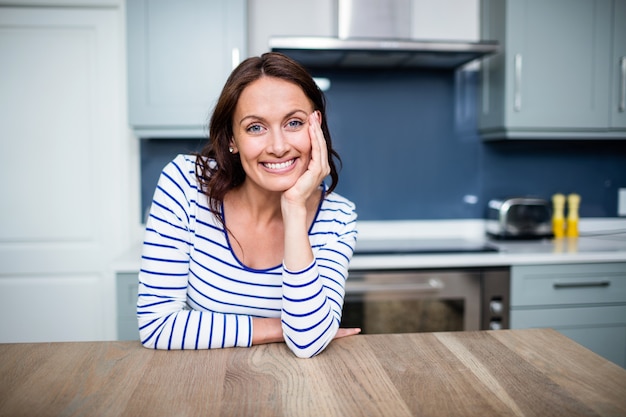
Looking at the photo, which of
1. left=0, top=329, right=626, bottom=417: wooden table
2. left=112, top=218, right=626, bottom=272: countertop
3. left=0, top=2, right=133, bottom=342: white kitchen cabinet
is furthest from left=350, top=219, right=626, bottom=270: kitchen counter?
left=0, top=2, right=133, bottom=342: white kitchen cabinet

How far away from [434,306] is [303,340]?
4.53 ft

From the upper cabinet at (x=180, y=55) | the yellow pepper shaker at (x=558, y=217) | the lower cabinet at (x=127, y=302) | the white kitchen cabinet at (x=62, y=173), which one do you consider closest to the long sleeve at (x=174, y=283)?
the lower cabinet at (x=127, y=302)

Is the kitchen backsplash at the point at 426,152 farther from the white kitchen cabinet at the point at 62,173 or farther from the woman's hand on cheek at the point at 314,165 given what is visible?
the woman's hand on cheek at the point at 314,165

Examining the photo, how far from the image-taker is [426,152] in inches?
115

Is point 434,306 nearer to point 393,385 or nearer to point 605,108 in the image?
point 605,108

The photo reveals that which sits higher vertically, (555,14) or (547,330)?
(555,14)

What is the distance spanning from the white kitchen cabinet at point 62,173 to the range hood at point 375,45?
1021mm

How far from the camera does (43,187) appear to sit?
2762mm

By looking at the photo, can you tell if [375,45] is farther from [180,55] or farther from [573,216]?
[573,216]

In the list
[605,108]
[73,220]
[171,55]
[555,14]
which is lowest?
[73,220]

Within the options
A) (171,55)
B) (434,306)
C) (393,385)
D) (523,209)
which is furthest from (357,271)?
(393,385)

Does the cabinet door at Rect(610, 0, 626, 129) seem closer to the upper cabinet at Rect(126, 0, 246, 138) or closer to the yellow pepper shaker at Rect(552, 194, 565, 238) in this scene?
the yellow pepper shaker at Rect(552, 194, 565, 238)

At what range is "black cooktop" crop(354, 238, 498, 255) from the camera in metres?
2.40

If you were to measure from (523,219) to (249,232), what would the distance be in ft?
5.83
